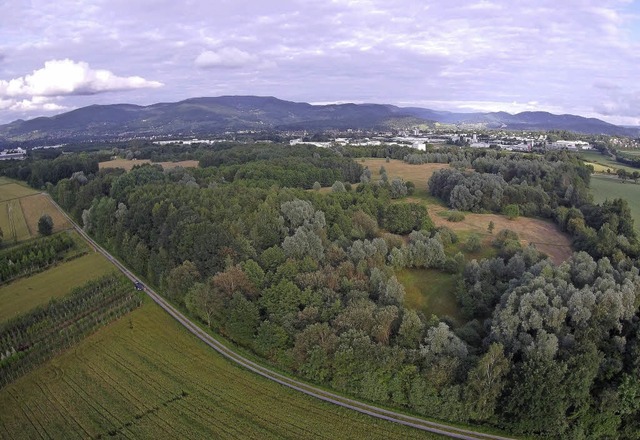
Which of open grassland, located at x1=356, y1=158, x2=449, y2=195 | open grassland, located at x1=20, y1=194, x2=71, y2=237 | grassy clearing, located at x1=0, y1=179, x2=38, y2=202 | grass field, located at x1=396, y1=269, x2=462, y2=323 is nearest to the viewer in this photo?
grass field, located at x1=396, y1=269, x2=462, y2=323

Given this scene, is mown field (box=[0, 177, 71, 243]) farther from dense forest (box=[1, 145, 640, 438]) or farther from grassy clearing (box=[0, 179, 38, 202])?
dense forest (box=[1, 145, 640, 438])

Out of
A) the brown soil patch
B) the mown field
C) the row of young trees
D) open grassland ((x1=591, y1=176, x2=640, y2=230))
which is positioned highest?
open grassland ((x1=591, y1=176, x2=640, y2=230))

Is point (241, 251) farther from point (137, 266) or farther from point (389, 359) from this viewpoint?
point (389, 359)

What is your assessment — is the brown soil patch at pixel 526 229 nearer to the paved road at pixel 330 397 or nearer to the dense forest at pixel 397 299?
the dense forest at pixel 397 299

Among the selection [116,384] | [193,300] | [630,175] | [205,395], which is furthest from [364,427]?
[630,175]

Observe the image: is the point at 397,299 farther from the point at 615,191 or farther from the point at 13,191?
the point at 13,191

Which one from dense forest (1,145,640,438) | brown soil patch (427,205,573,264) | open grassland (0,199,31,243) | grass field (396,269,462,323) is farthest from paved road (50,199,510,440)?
open grassland (0,199,31,243)
